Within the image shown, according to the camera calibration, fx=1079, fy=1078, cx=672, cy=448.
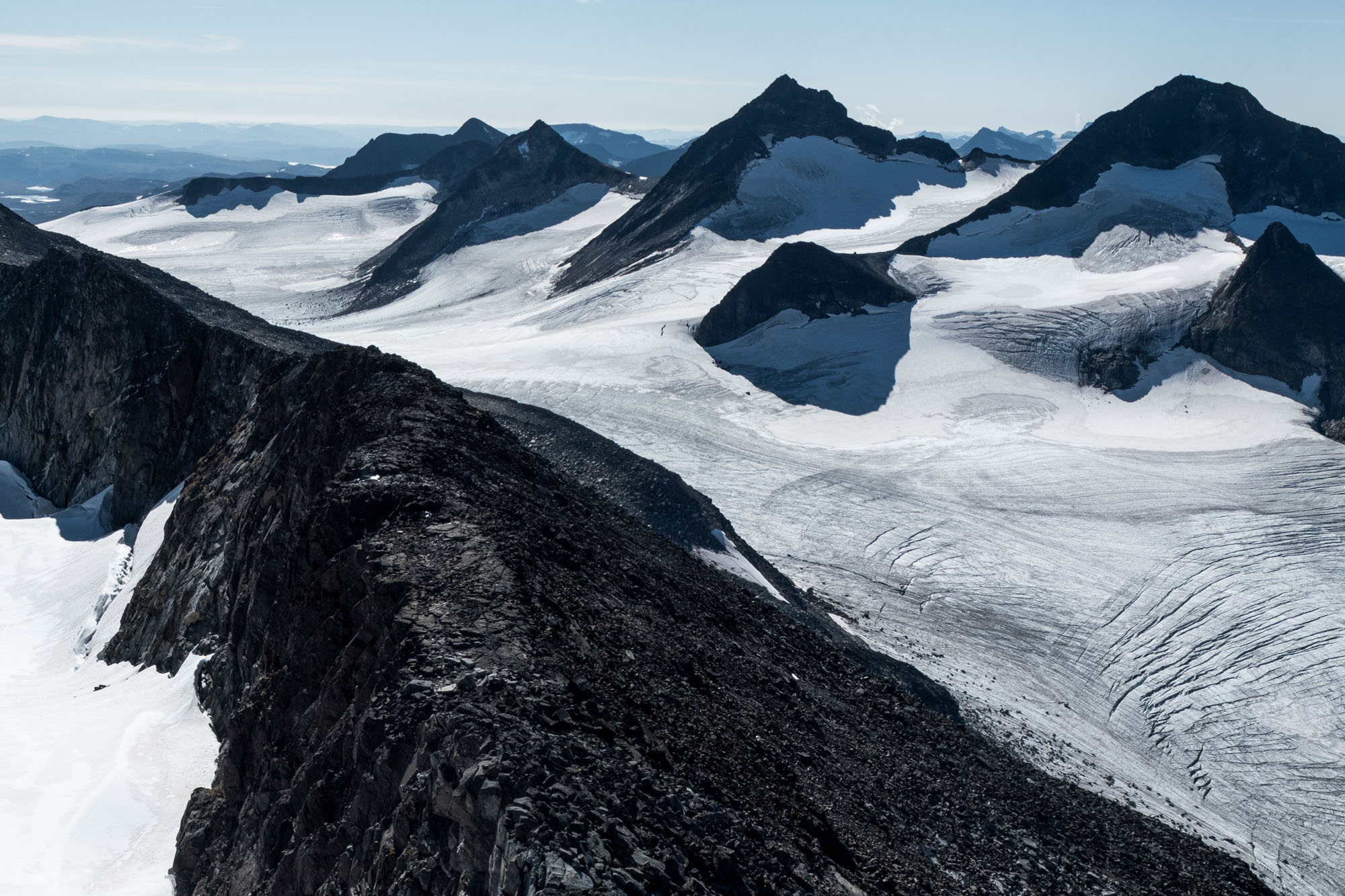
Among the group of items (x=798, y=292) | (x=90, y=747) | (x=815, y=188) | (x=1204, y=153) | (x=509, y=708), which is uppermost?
(x=1204, y=153)

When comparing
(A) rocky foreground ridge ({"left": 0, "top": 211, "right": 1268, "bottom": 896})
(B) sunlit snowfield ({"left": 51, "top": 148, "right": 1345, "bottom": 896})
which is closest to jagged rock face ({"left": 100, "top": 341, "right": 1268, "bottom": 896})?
(A) rocky foreground ridge ({"left": 0, "top": 211, "right": 1268, "bottom": 896})

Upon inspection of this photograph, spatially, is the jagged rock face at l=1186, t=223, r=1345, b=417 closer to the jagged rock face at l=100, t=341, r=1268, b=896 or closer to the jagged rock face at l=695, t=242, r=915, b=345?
the jagged rock face at l=695, t=242, r=915, b=345

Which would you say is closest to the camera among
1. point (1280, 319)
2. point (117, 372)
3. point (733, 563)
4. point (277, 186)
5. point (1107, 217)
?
point (733, 563)

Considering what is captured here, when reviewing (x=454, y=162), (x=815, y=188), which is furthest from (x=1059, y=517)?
(x=454, y=162)

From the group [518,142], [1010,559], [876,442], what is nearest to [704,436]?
[876,442]

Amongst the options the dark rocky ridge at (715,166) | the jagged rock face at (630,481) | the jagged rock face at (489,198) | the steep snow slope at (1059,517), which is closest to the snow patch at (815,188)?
the dark rocky ridge at (715,166)

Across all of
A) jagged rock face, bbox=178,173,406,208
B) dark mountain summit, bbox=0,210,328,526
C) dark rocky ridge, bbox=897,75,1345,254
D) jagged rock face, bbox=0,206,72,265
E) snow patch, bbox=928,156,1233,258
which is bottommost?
dark mountain summit, bbox=0,210,328,526

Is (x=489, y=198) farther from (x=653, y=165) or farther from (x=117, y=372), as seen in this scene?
(x=653, y=165)
